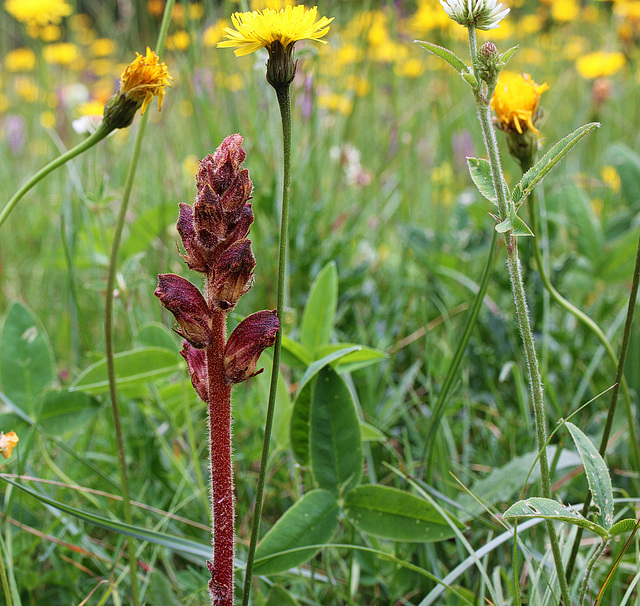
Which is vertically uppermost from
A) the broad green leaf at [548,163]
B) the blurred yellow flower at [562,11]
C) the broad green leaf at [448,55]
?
the blurred yellow flower at [562,11]

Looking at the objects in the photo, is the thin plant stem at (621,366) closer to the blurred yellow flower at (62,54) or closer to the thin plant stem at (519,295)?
the thin plant stem at (519,295)

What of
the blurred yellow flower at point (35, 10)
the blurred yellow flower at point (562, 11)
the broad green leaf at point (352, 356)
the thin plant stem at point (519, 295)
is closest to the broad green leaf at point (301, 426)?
the broad green leaf at point (352, 356)

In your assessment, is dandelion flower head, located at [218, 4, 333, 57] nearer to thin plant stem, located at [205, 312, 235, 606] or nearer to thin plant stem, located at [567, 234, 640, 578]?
thin plant stem, located at [205, 312, 235, 606]

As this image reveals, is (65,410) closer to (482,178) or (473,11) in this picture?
(482,178)

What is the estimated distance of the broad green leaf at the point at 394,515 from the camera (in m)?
1.02

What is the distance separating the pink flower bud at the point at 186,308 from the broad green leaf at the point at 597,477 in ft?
1.56

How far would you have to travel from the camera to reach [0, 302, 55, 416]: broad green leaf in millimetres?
1292

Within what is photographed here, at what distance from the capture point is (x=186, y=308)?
750 mm

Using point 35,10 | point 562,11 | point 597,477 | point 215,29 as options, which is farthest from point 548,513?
point 562,11

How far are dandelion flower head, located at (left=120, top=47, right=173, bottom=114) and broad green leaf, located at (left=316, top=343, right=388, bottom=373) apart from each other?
1.84 feet

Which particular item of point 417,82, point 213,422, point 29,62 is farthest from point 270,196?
point 29,62

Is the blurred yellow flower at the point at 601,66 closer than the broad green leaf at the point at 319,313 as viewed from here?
No

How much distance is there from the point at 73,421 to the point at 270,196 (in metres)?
1.03

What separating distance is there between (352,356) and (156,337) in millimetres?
455
